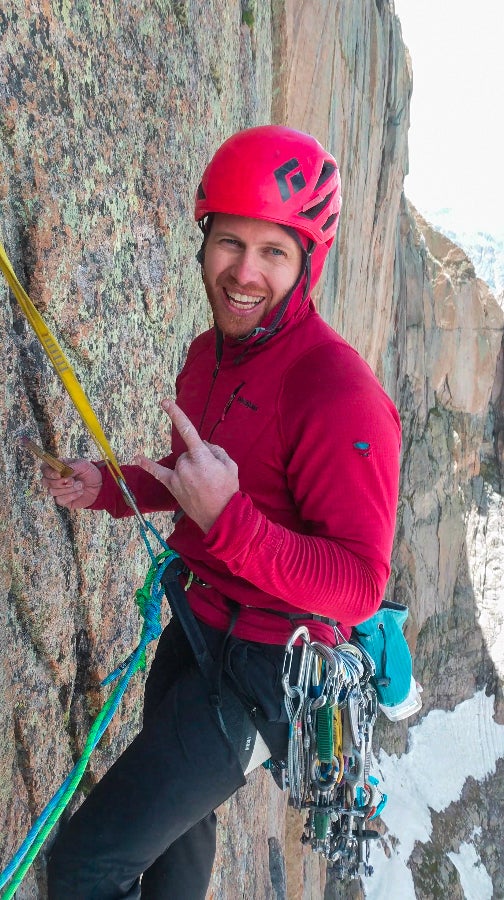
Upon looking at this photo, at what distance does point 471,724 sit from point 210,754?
2954 cm

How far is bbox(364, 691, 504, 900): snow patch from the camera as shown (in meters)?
23.4

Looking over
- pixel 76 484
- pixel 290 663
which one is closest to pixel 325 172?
pixel 76 484

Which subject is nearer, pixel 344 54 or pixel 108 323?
pixel 108 323

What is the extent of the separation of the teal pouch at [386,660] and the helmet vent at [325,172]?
6.12 feet

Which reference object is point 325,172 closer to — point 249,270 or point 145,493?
point 249,270

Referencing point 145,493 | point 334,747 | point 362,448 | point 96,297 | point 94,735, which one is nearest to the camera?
point 362,448

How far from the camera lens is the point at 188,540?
273 centimetres

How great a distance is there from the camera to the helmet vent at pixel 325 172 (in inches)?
107

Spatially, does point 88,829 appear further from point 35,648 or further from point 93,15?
point 93,15

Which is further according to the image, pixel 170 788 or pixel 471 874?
pixel 471 874

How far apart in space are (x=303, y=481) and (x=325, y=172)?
1.33 meters

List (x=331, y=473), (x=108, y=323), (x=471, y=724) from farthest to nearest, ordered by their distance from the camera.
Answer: (x=471, y=724) → (x=108, y=323) → (x=331, y=473)

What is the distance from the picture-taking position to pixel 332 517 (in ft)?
7.01

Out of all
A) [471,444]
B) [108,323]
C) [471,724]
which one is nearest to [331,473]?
[108,323]
